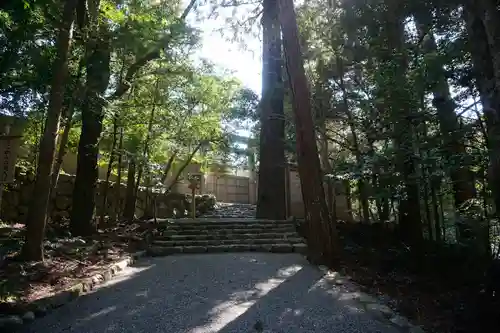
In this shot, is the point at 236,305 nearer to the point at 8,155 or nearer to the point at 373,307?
the point at 373,307

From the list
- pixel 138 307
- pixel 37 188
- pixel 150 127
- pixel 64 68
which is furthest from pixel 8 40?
pixel 150 127

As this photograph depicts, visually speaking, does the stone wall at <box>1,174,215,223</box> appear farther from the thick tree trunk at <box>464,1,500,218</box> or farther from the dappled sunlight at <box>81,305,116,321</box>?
the thick tree trunk at <box>464,1,500,218</box>

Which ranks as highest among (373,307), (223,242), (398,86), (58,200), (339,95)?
(339,95)

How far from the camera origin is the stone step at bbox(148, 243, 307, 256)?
24.1 ft

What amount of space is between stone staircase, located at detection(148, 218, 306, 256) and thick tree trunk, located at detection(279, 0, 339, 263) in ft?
5.59

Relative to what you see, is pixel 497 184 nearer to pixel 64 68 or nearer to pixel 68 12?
pixel 64 68

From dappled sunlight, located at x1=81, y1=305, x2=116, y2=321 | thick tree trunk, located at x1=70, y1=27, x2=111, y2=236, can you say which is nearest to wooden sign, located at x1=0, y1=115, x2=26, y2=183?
thick tree trunk, located at x1=70, y1=27, x2=111, y2=236

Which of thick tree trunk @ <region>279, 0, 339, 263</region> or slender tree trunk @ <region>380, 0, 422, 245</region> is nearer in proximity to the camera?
slender tree trunk @ <region>380, 0, 422, 245</region>

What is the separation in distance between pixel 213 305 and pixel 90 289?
5.29 feet

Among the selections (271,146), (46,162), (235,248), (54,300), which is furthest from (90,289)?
(271,146)

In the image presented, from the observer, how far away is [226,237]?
8.30 metres

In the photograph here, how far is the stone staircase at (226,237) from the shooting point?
748 centimetres

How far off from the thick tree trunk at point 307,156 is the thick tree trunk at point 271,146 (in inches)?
162

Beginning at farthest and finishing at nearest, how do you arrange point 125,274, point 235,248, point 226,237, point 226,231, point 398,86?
point 226,231 → point 226,237 → point 235,248 → point 125,274 → point 398,86
